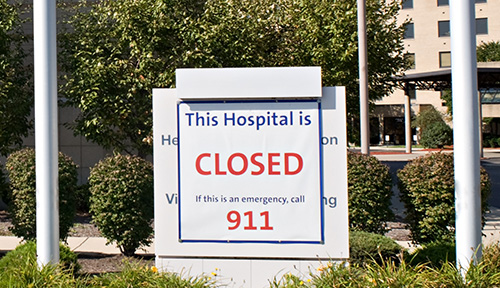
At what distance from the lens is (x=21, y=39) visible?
13.7 meters

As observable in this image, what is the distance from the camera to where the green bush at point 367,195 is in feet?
25.1

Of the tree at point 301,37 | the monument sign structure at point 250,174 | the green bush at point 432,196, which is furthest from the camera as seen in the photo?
the tree at point 301,37

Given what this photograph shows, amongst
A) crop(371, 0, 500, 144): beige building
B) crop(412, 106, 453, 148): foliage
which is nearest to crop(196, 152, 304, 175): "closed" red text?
crop(412, 106, 453, 148): foliage

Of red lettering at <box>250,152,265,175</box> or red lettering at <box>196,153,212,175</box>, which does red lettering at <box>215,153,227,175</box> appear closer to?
red lettering at <box>196,153,212,175</box>

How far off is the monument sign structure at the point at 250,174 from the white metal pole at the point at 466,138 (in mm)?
1016

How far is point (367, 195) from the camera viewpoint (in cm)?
761

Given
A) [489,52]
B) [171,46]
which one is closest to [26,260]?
[171,46]

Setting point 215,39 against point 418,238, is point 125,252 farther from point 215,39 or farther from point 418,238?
point 215,39

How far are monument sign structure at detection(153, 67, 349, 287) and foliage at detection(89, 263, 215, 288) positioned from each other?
0.72 feet

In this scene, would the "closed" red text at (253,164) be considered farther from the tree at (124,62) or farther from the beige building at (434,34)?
the beige building at (434,34)

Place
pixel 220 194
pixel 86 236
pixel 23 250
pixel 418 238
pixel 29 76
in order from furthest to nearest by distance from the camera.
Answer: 1. pixel 29 76
2. pixel 86 236
3. pixel 418 238
4. pixel 23 250
5. pixel 220 194

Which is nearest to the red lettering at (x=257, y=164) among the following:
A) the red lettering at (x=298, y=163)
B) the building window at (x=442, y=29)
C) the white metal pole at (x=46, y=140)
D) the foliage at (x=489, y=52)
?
the red lettering at (x=298, y=163)

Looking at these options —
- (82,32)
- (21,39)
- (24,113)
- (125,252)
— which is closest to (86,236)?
(125,252)

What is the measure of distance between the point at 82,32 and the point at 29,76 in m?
1.86
